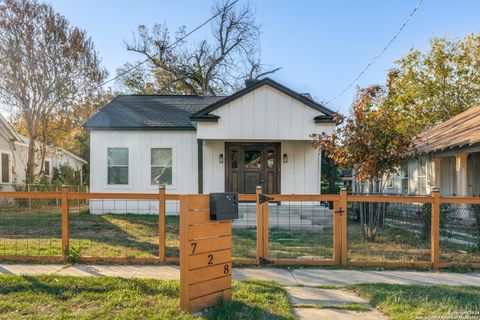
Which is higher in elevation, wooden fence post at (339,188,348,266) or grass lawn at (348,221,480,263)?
wooden fence post at (339,188,348,266)

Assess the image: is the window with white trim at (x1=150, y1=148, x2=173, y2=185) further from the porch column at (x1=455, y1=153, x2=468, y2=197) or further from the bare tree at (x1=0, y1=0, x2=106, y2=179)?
the porch column at (x1=455, y1=153, x2=468, y2=197)

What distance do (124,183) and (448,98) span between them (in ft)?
64.8

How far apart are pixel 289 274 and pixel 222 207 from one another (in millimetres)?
1976

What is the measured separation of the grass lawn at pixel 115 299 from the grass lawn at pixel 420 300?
108cm

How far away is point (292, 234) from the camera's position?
9.04 metres

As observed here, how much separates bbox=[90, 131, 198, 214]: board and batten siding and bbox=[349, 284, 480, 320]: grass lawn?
8741 mm

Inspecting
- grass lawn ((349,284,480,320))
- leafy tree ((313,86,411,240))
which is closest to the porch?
leafy tree ((313,86,411,240))

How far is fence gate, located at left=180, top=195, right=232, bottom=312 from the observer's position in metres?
3.82

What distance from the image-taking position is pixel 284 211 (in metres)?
11.6

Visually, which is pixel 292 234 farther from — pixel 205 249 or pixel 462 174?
pixel 462 174

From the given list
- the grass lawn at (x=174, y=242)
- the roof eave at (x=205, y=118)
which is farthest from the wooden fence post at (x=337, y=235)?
the roof eave at (x=205, y=118)

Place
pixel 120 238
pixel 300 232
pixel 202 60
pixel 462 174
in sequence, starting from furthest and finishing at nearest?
pixel 202 60 → pixel 462 174 → pixel 300 232 → pixel 120 238

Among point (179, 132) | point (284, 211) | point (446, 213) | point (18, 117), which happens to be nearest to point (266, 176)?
point (284, 211)

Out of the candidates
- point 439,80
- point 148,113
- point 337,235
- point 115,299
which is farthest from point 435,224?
point 439,80
